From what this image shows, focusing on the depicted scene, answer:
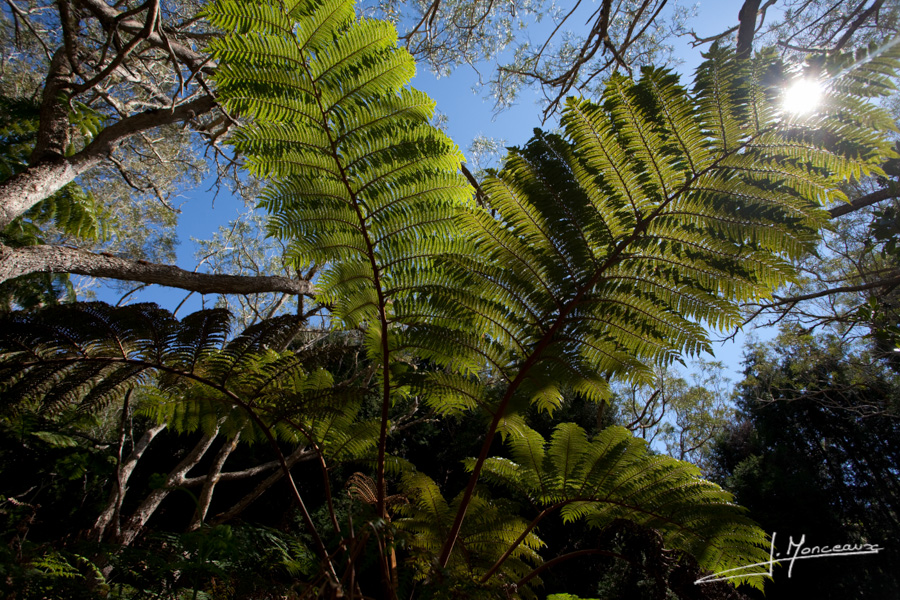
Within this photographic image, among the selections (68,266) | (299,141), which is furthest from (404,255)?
(68,266)

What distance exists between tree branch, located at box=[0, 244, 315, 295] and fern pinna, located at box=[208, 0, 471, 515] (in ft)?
4.86

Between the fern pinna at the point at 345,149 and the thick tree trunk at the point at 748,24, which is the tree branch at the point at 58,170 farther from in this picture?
the thick tree trunk at the point at 748,24

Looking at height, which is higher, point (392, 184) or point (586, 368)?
point (392, 184)

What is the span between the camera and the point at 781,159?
4.22 ft

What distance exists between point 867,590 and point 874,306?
39.3ft

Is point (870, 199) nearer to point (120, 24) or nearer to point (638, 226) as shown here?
point (638, 226)

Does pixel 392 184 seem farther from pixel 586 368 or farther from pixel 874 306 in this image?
pixel 874 306

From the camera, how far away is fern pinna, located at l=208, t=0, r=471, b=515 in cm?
145

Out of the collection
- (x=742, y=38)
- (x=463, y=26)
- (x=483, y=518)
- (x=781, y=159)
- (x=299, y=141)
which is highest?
(x=463, y=26)

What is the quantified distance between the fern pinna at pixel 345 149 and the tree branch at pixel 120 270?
1.48 m

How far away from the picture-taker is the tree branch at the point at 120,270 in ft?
7.80

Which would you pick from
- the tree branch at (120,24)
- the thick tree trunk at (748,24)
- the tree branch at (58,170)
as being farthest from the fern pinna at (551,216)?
the tree branch at (58,170)

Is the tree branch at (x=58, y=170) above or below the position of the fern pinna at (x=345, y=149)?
→ above

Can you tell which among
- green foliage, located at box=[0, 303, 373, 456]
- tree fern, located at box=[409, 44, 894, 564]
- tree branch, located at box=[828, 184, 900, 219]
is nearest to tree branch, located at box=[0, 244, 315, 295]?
green foliage, located at box=[0, 303, 373, 456]
